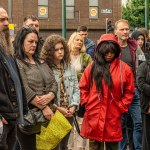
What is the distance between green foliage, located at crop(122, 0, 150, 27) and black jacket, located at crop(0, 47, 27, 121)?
55.0 m

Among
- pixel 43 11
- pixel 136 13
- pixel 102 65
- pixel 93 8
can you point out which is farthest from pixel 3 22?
pixel 136 13

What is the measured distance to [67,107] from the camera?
700 centimetres

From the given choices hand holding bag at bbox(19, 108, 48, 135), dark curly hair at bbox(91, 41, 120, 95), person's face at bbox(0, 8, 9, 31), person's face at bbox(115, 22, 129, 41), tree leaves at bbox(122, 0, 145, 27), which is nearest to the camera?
person's face at bbox(0, 8, 9, 31)

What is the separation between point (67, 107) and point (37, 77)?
787 mm

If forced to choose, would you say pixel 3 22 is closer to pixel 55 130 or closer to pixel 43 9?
pixel 55 130

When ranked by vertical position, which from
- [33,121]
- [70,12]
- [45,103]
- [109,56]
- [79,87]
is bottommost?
[33,121]

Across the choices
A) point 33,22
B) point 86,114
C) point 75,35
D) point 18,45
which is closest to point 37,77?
point 18,45

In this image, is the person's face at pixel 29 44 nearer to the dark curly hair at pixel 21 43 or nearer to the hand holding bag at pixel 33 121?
the dark curly hair at pixel 21 43

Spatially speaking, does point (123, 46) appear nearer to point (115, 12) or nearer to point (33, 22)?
point (33, 22)

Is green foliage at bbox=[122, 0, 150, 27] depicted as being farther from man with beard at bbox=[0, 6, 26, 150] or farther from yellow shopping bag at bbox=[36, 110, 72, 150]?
man with beard at bbox=[0, 6, 26, 150]

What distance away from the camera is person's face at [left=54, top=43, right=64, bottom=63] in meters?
7.03

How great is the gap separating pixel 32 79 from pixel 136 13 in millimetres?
55949

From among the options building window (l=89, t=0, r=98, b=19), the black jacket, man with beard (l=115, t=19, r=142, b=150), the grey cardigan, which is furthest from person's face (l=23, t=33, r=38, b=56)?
building window (l=89, t=0, r=98, b=19)

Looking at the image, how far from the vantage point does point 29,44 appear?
21.6 feet
